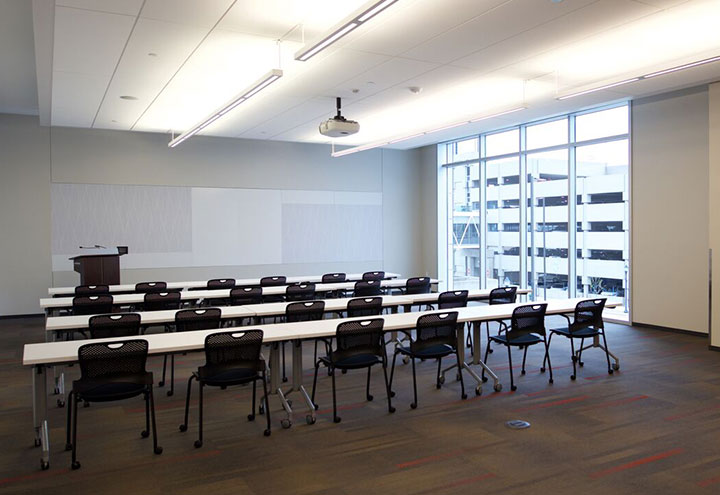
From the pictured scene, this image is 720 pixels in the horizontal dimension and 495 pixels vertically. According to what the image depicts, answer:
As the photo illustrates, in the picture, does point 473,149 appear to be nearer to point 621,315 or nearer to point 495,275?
point 495,275

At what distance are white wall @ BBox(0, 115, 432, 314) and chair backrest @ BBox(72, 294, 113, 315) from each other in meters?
4.58

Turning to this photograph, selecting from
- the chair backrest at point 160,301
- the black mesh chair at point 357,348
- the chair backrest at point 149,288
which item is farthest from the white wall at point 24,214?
the black mesh chair at point 357,348

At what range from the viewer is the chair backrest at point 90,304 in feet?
22.0

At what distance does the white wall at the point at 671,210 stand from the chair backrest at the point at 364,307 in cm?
485

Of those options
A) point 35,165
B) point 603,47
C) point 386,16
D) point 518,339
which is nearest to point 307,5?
point 386,16

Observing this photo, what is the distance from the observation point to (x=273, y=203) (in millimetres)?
12539

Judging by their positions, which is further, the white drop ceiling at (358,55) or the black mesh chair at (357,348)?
the white drop ceiling at (358,55)

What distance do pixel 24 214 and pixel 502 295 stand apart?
8841 mm

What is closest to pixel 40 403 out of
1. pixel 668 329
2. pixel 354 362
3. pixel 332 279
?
pixel 354 362

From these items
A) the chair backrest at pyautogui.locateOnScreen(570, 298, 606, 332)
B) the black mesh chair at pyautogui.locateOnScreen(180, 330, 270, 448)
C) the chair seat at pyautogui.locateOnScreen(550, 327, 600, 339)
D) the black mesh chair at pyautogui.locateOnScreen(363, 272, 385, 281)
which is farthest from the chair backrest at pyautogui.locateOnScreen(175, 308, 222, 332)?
the black mesh chair at pyautogui.locateOnScreen(363, 272, 385, 281)

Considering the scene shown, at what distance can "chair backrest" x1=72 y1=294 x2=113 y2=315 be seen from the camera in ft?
22.0

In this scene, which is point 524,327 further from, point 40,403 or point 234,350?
point 40,403

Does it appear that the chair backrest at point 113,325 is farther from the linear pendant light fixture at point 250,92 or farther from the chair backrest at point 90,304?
the linear pendant light fixture at point 250,92

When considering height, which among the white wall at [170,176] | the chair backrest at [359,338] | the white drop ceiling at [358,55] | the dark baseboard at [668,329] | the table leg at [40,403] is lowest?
the dark baseboard at [668,329]
